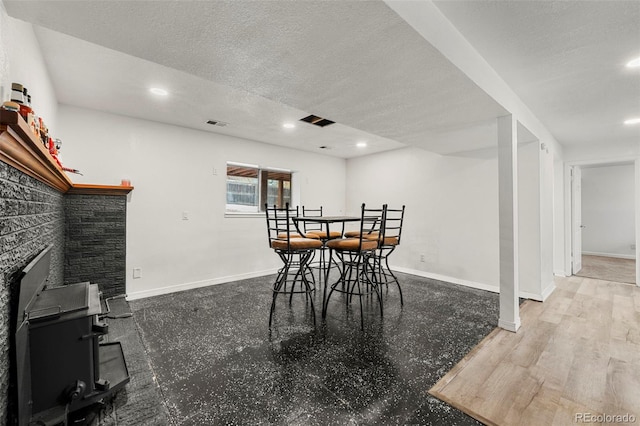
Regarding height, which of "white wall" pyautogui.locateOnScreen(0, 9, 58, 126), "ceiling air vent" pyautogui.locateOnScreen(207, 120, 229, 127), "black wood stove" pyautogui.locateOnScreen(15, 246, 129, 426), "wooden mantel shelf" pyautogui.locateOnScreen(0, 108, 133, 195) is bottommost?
"black wood stove" pyautogui.locateOnScreen(15, 246, 129, 426)

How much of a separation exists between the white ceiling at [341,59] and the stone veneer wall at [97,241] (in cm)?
109

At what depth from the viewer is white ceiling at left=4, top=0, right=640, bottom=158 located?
127 centimetres

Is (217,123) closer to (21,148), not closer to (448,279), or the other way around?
(21,148)

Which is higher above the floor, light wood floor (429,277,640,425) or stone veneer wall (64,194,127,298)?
A: stone veneer wall (64,194,127,298)

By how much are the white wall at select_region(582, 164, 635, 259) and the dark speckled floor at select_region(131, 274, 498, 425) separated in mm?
5505

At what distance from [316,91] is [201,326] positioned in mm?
2276

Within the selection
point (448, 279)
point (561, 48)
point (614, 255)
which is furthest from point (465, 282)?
point (614, 255)

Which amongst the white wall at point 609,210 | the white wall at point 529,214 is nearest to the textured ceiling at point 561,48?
the white wall at point 529,214

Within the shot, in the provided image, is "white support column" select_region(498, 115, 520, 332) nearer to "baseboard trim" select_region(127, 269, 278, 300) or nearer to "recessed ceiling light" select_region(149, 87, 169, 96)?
"recessed ceiling light" select_region(149, 87, 169, 96)

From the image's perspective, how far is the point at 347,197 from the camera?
5914 millimetres

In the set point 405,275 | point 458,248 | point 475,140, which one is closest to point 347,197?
point 405,275

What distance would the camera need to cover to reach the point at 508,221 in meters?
2.48

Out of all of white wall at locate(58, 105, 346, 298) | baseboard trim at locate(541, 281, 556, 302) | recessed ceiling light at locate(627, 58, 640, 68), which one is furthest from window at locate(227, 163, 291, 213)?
recessed ceiling light at locate(627, 58, 640, 68)

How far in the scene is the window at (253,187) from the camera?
14.8ft
